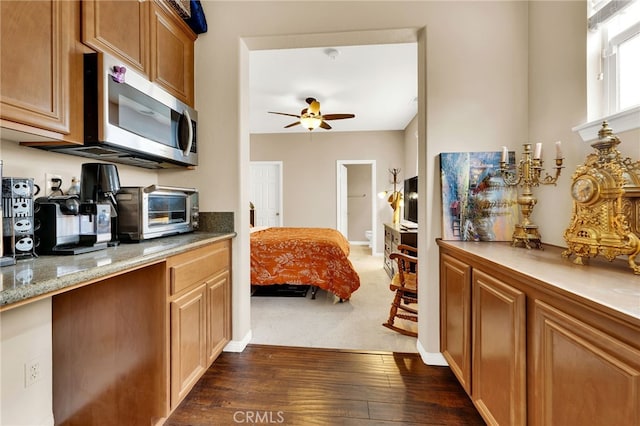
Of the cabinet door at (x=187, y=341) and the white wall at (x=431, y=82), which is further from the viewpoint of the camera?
the white wall at (x=431, y=82)

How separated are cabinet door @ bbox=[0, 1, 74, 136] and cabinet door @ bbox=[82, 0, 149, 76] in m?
0.09

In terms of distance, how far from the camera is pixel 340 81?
12.6ft

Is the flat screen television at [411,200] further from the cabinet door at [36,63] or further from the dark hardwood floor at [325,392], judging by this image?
the cabinet door at [36,63]

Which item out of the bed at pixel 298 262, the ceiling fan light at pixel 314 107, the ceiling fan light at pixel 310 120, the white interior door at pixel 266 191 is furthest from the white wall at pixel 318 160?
the bed at pixel 298 262

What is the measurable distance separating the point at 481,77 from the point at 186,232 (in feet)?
7.84

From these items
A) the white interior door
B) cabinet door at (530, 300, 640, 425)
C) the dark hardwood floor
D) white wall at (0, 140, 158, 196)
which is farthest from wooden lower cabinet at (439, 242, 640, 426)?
the white interior door

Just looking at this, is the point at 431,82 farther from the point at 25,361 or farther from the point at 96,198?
the point at 25,361

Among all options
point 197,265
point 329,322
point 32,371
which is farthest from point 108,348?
point 329,322

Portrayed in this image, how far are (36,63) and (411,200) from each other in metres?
4.00

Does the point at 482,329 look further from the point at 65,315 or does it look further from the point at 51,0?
the point at 51,0

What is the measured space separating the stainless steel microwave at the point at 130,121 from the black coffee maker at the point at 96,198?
0.45 feet

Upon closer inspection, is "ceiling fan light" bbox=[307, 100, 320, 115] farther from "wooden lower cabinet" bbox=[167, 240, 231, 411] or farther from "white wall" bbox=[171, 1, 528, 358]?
"wooden lower cabinet" bbox=[167, 240, 231, 411]

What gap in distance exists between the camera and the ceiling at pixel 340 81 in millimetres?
3131

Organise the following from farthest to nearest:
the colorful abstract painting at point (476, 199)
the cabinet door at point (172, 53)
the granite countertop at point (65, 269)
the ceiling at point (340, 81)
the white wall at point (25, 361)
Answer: the ceiling at point (340, 81) → the colorful abstract painting at point (476, 199) → the cabinet door at point (172, 53) → the white wall at point (25, 361) → the granite countertop at point (65, 269)
